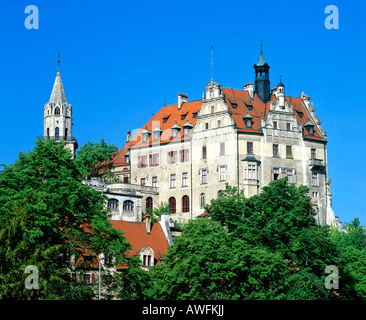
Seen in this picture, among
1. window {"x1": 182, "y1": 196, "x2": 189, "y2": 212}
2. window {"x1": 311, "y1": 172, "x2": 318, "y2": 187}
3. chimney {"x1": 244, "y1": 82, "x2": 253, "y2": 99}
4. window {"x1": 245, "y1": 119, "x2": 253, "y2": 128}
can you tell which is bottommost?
window {"x1": 182, "y1": 196, "x2": 189, "y2": 212}

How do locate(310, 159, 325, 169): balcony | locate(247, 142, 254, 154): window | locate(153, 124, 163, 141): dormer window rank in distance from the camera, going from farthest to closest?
locate(153, 124, 163, 141): dormer window < locate(310, 159, 325, 169): balcony < locate(247, 142, 254, 154): window

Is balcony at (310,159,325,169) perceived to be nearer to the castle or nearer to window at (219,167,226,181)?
the castle

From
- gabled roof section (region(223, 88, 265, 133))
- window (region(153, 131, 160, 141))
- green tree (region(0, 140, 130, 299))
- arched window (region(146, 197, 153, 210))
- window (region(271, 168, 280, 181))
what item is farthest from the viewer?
window (region(153, 131, 160, 141))

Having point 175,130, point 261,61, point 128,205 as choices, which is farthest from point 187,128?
point 261,61

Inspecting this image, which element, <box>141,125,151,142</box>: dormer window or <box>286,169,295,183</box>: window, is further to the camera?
<box>141,125,151,142</box>: dormer window

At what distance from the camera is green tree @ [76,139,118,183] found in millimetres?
118375

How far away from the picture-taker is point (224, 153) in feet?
358

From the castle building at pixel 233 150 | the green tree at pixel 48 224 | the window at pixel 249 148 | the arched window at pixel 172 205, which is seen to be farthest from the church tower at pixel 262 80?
the green tree at pixel 48 224

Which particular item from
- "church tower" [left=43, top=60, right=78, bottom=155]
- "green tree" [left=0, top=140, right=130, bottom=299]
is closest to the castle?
"church tower" [left=43, top=60, right=78, bottom=155]

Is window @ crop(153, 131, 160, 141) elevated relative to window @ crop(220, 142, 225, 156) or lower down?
elevated

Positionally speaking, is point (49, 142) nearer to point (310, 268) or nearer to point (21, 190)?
point (21, 190)

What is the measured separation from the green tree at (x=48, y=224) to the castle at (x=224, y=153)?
136 feet

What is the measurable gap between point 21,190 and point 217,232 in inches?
657

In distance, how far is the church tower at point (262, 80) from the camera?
117825mm
